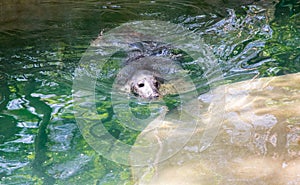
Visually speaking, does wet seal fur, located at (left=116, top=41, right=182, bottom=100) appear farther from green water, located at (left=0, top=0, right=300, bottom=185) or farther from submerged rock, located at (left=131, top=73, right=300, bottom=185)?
submerged rock, located at (left=131, top=73, right=300, bottom=185)

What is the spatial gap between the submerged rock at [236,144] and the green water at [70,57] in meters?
0.37

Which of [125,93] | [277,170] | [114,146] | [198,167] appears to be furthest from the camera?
[125,93]

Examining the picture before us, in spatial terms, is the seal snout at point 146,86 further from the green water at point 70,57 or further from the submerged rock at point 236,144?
the submerged rock at point 236,144

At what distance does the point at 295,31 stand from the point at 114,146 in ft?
13.2

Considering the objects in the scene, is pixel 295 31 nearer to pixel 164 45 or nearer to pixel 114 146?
pixel 164 45

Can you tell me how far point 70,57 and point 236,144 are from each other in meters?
3.37

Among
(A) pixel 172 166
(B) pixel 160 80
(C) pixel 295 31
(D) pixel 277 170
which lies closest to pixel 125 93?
(B) pixel 160 80

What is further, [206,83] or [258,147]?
[206,83]

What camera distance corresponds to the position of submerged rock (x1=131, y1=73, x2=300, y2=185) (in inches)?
98.9

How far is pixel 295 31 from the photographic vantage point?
6160 millimetres

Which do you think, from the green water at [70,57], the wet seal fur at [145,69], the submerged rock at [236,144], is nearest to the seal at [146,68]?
the wet seal fur at [145,69]

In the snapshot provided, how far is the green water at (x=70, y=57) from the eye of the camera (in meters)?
3.29

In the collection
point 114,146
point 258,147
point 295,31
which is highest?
point 295,31

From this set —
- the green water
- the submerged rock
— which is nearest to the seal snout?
the green water
